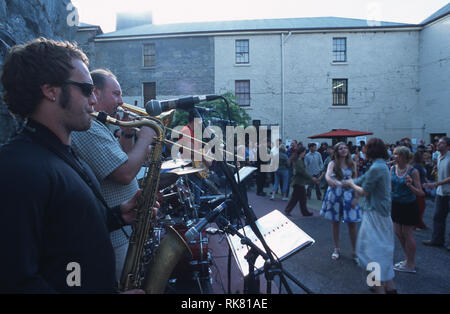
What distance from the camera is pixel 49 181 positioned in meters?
1.13

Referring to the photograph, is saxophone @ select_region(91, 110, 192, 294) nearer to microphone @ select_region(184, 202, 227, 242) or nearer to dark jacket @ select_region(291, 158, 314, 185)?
microphone @ select_region(184, 202, 227, 242)

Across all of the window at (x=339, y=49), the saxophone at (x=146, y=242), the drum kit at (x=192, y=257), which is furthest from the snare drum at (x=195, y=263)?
the window at (x=339, y=49)

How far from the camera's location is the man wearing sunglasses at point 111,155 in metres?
1.86

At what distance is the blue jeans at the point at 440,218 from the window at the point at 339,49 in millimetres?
16345

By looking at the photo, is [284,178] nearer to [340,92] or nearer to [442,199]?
[442,199]

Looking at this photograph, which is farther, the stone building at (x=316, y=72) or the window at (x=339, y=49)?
the window at (x=339, y=49)

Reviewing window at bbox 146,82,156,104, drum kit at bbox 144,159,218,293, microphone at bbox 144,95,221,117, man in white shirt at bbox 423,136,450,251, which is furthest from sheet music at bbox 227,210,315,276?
window at bbox 146,82,156,104

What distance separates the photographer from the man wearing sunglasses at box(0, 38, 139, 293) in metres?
1.02

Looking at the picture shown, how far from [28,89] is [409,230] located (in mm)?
4797

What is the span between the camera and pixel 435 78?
18.0 metres

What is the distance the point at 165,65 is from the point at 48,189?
2020cm

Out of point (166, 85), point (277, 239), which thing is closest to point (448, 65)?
point (166, 85)

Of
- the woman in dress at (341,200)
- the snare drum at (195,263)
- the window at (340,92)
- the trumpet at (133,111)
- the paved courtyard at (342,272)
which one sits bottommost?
the paved courtyard at (342,272)

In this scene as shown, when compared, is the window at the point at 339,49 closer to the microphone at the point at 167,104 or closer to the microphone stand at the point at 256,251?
the microphone at the point at 167,104
